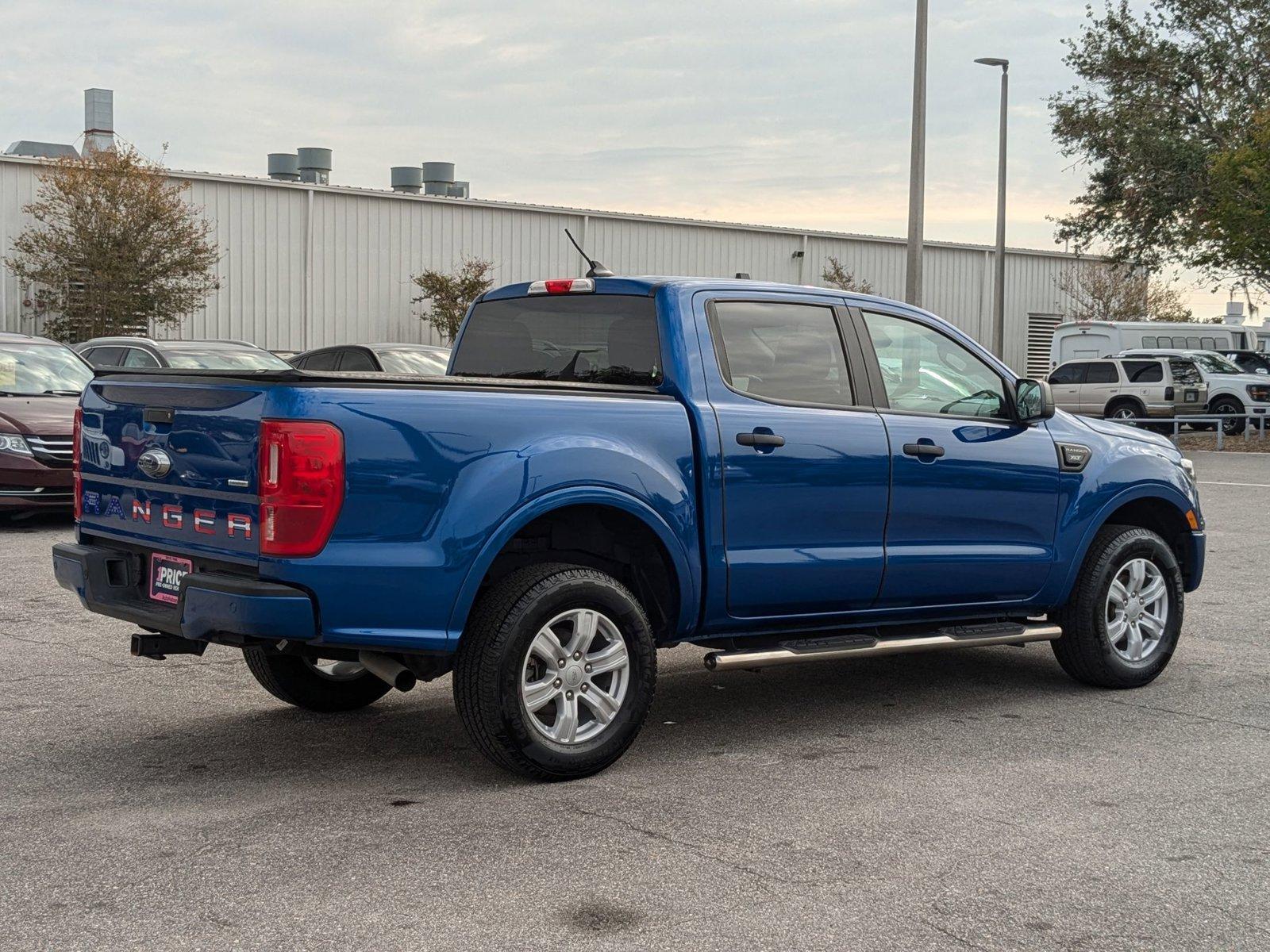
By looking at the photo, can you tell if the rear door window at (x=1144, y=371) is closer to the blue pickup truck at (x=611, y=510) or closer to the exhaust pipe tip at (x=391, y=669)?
the blue pickup truck at (x=611, y=510)

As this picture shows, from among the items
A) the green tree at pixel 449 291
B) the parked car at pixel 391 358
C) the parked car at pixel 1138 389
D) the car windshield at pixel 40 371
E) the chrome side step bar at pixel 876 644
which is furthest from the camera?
the green tree at pixel 449 291

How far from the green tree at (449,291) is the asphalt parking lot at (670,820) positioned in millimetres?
31895

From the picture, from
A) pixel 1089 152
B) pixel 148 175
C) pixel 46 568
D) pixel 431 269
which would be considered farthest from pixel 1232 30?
pixel 46 568

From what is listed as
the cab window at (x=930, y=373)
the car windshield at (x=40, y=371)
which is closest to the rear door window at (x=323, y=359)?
the car windshield at (x=40, y=371)

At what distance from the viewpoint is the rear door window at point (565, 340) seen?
6.11m

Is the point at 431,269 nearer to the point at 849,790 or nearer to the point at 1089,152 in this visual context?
the point at 1089,152

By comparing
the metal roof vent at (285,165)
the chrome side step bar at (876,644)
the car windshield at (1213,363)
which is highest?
the metal roof vent at (285,165)

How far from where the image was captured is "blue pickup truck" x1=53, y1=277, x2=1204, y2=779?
496 cm

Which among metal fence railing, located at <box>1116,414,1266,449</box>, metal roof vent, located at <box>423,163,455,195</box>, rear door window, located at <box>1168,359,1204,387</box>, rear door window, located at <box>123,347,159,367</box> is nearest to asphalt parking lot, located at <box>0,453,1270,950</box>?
rear door window, located at <box>123,347,159,367</box>

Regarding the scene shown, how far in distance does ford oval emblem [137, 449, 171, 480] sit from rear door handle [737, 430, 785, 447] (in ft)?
6.95

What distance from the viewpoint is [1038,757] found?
232 inches

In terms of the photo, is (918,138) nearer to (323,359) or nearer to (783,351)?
(323,359)

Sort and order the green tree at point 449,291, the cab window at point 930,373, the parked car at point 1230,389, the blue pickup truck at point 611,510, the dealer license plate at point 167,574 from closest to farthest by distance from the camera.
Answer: the blue pickup truck at point 611,510 < the dealer license plate at point 167,574 < the cab window at point 930,373 < the parked car at point 1230,389 < the green tree at point 449,291

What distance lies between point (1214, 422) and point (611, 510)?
30771mm
